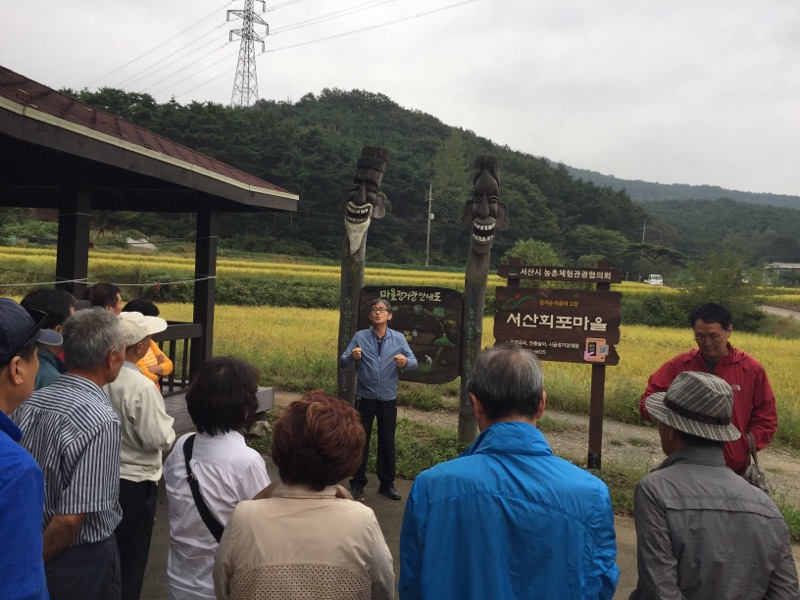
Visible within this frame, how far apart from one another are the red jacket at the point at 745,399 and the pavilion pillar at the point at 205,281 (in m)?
4.67

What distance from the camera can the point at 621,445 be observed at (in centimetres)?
782

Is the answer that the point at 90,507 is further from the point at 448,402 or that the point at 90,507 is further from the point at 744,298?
the point at 744,298

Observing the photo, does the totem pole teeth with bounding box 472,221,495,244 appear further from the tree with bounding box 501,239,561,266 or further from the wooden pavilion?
the tree with bounding box 501,239,561,266

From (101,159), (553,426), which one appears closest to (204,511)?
(101,159)

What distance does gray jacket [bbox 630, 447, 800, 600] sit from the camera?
1967mm

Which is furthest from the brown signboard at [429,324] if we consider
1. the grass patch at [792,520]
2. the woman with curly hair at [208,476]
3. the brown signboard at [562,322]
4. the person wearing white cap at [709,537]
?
the person wearing white cap at [709,537]

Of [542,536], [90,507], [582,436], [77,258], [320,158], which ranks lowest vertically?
[582,436]

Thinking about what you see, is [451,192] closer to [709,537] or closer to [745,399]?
[745,399]

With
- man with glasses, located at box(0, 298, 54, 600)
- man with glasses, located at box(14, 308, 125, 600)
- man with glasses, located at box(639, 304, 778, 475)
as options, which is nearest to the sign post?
man with glasses, located at box(639, 304, 778, 475)

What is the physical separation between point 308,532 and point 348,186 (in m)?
33.9

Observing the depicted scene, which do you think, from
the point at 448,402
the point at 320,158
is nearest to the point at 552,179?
the point at 320,158

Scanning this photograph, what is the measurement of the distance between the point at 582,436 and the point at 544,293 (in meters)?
2.47

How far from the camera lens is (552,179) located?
66188mm

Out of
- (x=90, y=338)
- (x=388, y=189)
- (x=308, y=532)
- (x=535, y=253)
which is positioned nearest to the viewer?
(x=308, y=532)
